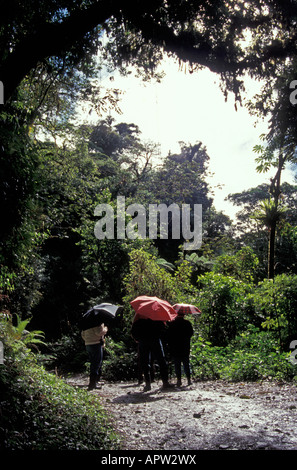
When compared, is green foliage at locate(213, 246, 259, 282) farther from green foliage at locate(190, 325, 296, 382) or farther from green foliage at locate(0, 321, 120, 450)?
green foliage at locate(0, 321, 120, 450)

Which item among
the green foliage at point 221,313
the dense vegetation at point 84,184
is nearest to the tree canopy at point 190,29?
the dense vegetation at point 84,184

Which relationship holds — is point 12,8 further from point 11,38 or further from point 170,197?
point 170,197

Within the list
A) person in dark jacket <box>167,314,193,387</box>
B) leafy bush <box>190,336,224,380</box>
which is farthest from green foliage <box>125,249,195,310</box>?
person in dark jacket <box>167,314,193,387</box>

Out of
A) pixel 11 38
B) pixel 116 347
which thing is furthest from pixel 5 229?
pixel 116 347

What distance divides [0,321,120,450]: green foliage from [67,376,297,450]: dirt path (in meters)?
0.44

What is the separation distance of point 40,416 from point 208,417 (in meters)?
2.46

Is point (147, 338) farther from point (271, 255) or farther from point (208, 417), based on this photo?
point (271, 255)

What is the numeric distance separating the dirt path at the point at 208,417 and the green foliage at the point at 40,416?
439 mm

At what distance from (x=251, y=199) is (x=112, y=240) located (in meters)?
34.5

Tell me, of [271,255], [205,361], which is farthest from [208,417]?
[271,255]

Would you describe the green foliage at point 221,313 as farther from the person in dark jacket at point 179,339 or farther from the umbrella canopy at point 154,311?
the umbrella canopy at point 154,311

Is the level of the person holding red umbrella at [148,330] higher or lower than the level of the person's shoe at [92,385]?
higher

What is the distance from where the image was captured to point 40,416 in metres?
4.21

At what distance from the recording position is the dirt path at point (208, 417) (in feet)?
13.7
